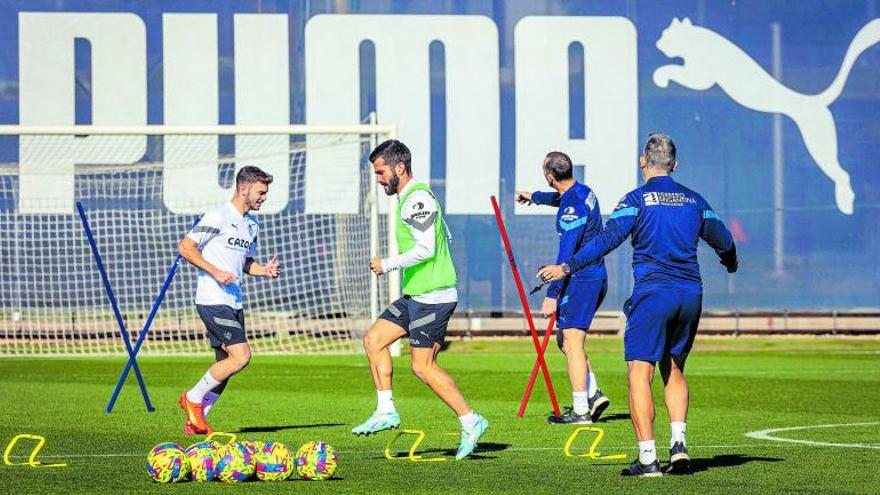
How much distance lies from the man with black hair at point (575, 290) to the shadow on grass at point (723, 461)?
2.64m

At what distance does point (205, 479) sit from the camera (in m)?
9.66

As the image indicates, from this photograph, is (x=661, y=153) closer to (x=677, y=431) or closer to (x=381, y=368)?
(x=677, y=431)

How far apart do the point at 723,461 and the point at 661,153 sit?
2.13 meters

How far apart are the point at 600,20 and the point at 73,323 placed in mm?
9724

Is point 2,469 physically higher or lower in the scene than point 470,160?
lower

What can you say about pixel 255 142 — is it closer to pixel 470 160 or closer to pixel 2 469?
pixel 470 160

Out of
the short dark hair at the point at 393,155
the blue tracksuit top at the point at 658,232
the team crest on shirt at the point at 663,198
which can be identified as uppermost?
the short dark hair at the point at 393,155

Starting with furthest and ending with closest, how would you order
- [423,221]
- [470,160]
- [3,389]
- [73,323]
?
1. [470,160]
2. [73,323]
3. [3,389]
4. [423,221]

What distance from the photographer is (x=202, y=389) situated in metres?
13.0

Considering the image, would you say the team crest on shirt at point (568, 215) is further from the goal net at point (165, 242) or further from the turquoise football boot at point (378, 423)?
the goal net at point (165, 242)

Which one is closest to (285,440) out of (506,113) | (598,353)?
(598,353)

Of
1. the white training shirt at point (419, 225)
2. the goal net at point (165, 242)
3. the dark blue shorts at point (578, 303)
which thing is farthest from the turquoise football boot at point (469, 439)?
the goal net at point (165, 242)

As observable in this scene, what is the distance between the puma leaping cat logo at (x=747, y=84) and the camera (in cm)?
2809

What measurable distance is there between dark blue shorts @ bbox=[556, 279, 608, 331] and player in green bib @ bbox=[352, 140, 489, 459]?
103 inches
